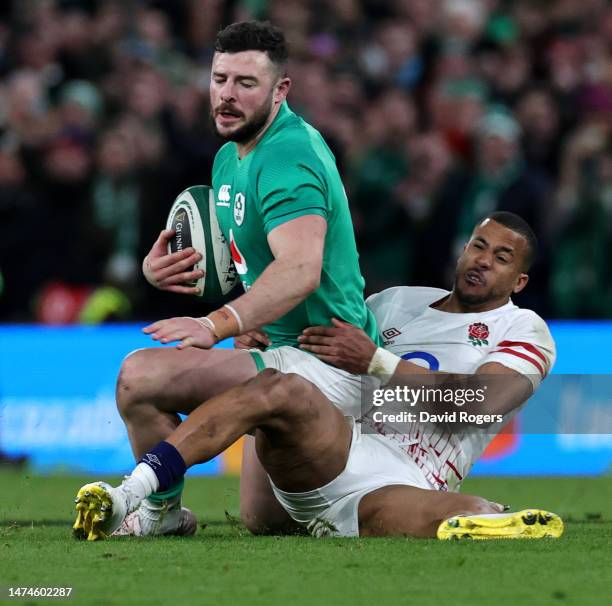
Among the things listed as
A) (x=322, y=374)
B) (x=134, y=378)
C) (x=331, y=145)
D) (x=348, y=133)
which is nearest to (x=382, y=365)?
(x=322, y=374)

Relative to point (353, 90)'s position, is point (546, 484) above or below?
below

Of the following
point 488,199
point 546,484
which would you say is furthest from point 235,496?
point 488,199

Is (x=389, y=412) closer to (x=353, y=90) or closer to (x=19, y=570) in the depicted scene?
(x=19, y=570)

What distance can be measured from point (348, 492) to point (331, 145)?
218 inches

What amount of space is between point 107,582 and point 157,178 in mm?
6900

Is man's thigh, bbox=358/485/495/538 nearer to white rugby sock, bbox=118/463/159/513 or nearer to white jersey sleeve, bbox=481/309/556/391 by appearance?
white jersey sleeve, bbox=481/309/556/391

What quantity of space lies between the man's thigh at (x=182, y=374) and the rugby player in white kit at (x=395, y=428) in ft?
0.51

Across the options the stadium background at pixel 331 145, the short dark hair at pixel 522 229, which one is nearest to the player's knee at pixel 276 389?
the short dark hair at pixel 522 229

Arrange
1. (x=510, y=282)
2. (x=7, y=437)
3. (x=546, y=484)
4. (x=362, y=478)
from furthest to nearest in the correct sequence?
(x=7, y=437)
(x=546, y=484)
(x=510, y=282)
(x=362, y=478)

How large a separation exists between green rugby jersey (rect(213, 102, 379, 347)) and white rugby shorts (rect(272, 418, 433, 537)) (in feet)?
1.77

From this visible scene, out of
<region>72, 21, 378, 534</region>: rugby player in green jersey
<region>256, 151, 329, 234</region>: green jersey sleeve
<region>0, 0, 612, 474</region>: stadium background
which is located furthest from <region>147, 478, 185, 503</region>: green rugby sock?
<region>0, 0, 612, 474</region>: stadium background

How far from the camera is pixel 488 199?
11.0 m

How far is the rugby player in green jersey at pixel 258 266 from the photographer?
18.2 ft

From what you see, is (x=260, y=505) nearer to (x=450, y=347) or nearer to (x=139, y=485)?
(x=139, y=485)
